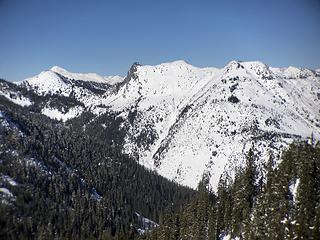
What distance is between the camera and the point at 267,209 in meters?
101

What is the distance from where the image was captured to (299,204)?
→ 95625 mm

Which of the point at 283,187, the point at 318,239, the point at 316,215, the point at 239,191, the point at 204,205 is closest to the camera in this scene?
the point at 318,239

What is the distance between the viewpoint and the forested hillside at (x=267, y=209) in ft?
302

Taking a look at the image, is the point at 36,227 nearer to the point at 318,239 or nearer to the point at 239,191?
the point at 239,191

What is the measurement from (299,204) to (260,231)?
11.9 meters

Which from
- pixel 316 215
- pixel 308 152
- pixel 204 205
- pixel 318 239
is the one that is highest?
pixel 308 152

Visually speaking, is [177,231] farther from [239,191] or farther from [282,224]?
[282,224]

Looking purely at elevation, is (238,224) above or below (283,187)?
below

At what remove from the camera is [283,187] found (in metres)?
104

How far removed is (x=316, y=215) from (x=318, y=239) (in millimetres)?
7643

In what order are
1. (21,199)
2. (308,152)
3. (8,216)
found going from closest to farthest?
(308,152)
(8,216)
(21,199)

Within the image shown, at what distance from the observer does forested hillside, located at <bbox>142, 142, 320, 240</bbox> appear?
302ft

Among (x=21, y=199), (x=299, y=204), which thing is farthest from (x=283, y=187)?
(x=21, y=199)

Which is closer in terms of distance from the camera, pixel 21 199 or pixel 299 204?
pixel 299 204
